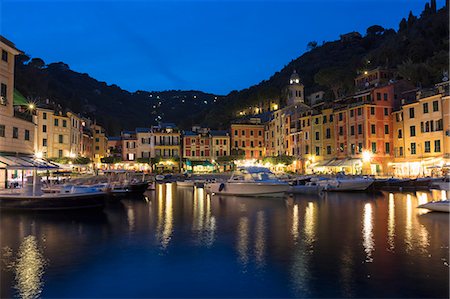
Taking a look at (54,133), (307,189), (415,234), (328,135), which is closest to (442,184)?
(307,189)

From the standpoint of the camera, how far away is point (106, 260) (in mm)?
13609

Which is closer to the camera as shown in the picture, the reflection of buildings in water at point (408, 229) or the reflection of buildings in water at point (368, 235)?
the reflection of buildings in water at point (368, 235)

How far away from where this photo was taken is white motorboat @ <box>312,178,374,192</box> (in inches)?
1739

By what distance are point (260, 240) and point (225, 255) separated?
117 inches

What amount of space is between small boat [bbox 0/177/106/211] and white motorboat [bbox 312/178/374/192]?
92.4 feet

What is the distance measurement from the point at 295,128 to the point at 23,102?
53.2 metres

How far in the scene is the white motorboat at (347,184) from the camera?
4417 centimetres

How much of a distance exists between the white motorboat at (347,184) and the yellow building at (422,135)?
10.4 meters

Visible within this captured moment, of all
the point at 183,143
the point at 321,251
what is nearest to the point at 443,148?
the point at 321,251

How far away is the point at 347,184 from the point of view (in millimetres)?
44906

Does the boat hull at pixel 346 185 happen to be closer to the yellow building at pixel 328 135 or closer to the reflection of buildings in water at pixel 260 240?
the yellow building at pixel 328 135

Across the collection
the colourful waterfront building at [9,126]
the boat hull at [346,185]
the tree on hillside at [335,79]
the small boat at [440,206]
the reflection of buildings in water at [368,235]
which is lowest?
the reflection of buildings in water at [368,235]

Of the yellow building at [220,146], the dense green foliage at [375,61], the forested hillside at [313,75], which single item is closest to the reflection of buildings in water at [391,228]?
the dense green foliage at [375,61]

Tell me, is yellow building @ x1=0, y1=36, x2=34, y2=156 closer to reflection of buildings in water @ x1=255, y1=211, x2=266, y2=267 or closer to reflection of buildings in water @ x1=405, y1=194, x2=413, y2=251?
reflection of buildings in water @ x1=255, y1=211, x2=266, y2=267
